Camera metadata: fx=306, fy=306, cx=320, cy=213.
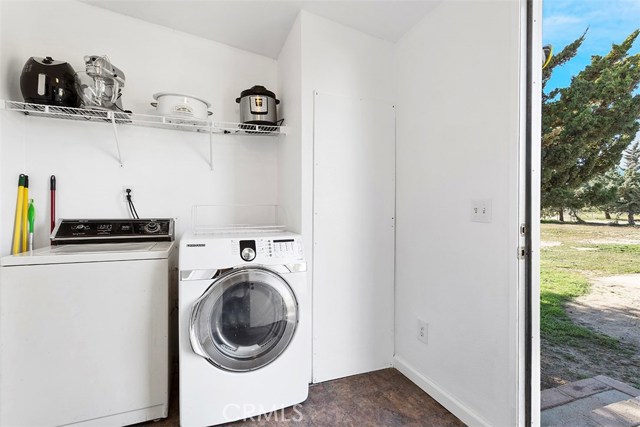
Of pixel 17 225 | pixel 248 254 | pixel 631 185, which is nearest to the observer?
pixel 631 185

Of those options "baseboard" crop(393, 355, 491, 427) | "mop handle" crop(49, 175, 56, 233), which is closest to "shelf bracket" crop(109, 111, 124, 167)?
"mop handle" crop(49, 175, 56, 233)

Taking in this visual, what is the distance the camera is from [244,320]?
1634 mm

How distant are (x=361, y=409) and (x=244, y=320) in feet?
2.71

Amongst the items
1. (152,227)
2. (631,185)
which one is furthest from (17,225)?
(631,185)

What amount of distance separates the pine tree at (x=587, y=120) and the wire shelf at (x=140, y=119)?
1592 mm

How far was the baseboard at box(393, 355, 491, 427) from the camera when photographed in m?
1.54

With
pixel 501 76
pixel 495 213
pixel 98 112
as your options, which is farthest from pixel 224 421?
pixel 501 76

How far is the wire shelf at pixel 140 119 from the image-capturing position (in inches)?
67.5

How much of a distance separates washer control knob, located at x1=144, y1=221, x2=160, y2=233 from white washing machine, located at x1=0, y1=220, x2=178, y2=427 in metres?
0.36

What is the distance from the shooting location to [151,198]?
7.03 feet

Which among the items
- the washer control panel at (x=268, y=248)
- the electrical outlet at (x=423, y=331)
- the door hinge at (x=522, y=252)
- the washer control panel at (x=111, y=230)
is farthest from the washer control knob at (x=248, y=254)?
the door hinge at (x=522, y=252)

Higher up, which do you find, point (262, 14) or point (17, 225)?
point (262, 14)

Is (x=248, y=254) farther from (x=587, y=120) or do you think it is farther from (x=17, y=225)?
(x=587, y=120)

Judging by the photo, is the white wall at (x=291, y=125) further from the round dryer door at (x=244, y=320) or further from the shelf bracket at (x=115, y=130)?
the shelf bracket at (x=115, y=130)
